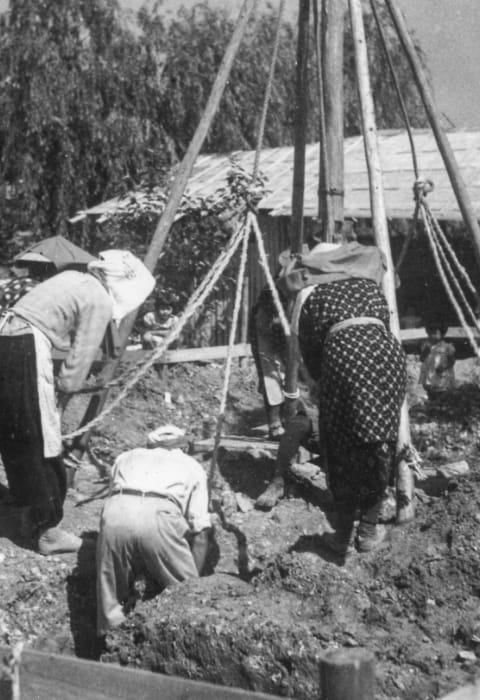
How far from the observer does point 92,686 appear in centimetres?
287

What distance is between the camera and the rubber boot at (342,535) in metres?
5.37

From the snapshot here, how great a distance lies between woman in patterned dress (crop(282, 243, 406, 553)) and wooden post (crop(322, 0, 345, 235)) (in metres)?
1.41

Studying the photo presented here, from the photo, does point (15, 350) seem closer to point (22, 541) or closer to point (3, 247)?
point (22, 541)

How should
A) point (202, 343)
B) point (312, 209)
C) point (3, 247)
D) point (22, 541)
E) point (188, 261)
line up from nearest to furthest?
1. point (22, 541)
2. point (188, 261)
3. point (202, 343)
4. point (312, 209)
5. point (3, 247)

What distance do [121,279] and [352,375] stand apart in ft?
4.62

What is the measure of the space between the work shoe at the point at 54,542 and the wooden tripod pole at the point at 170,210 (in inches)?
32.4

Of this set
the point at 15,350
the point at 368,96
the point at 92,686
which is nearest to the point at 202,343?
the point at 368,96

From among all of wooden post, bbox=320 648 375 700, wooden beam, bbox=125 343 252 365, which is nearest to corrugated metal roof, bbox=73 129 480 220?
wooden beam, bbox=125 343 252 365

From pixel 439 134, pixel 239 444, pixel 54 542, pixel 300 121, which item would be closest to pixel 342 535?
pixel 54 542

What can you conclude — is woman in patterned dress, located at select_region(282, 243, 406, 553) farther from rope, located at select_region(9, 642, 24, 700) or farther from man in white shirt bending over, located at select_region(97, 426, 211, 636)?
rope, located at select_region(9, 642, 24, 700)

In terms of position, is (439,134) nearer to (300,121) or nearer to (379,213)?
(379,213)

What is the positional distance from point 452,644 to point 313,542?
1.08 meters

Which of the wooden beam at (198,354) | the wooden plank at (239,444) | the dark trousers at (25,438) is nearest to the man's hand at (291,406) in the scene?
the wooden plank at (239,444)

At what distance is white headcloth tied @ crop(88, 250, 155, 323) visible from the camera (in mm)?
5680
